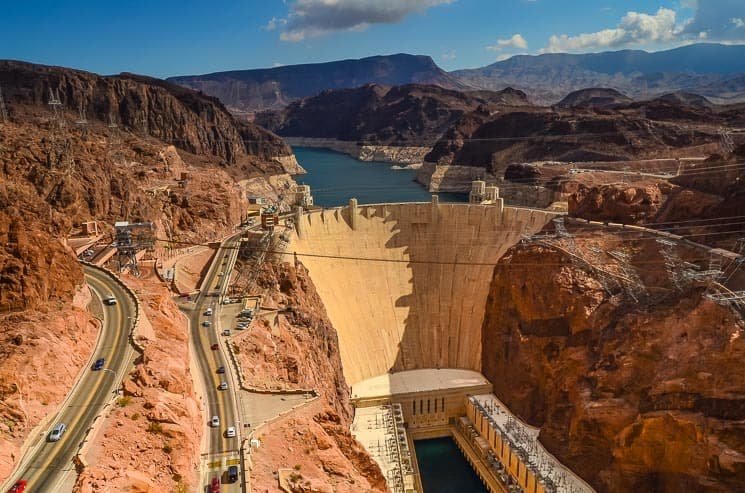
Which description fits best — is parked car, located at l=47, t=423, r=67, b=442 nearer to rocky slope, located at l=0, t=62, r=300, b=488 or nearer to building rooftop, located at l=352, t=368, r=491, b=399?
rocky slope, located at l=0, t=62, r=300, b=488

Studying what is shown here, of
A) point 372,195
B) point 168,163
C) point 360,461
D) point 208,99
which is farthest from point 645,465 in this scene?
point 208,99

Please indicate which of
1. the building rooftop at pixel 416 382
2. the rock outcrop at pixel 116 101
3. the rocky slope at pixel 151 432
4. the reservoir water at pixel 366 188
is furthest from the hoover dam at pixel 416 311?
the rock outcrop at pixel 116 101

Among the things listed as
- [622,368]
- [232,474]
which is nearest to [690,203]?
[622,368]

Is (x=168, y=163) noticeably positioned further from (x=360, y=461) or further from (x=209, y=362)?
(x=360, y=461)

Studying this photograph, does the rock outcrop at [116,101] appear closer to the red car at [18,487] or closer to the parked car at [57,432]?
the parked car at [57,432]

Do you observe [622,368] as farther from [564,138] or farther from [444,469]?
[564,138]
